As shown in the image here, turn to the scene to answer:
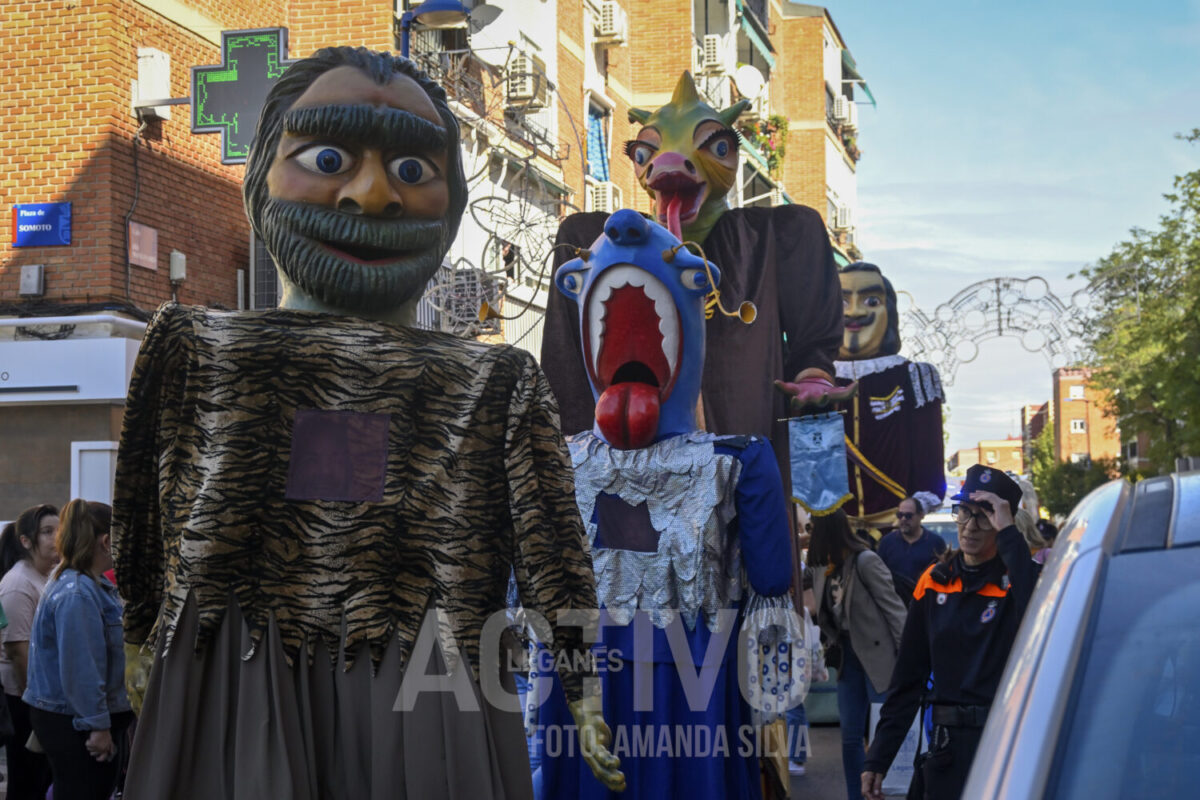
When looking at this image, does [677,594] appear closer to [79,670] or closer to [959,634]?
[959,634]

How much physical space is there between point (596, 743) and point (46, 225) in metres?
11.5

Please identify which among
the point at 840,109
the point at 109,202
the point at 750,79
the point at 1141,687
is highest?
the point at 840,109

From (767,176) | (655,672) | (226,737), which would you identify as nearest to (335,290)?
(226,737)

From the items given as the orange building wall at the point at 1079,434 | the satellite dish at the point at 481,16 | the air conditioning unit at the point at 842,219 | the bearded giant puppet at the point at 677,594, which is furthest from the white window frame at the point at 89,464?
the orange building wall at the point at 1079,434

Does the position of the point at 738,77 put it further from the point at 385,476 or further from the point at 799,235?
the point at 385,476

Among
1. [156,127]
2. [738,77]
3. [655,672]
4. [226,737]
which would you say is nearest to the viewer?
[226,737]

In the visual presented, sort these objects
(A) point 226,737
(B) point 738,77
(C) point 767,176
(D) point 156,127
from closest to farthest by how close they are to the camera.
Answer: (A) point 226,737 → (D) point 156,127 → (B) point 738,77 → (C) point 767,176

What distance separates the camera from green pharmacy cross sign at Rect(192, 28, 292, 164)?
11.1 m

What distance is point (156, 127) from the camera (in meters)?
13.7

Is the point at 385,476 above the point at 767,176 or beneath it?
beneath

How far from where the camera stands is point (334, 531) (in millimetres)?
3039

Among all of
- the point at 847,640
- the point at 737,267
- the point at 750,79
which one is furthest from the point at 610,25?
the point at 847,640

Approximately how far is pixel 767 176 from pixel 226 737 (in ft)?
101

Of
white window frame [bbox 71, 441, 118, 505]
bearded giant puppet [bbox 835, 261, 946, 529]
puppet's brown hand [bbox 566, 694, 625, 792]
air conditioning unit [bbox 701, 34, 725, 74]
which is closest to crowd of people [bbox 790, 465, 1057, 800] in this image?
puppet's brown hand [bbox 566, 694, 625, 792]
